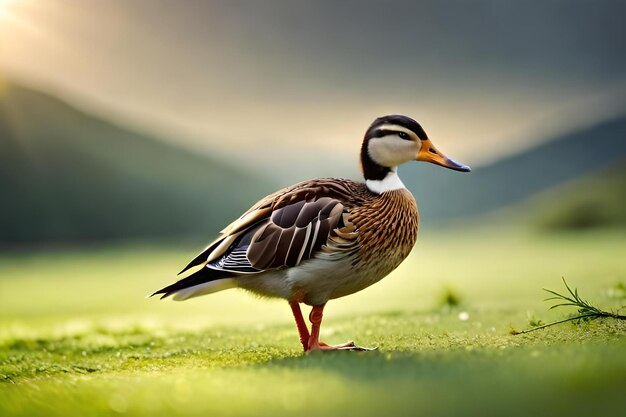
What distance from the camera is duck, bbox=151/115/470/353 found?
4.88 meters

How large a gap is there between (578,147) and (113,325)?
2906 inches

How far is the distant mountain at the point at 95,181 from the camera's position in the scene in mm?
39375

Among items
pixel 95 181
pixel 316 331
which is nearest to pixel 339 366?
pixel 316 331

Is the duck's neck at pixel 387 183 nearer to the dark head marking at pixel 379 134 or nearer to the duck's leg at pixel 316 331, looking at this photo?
the dark head marking at pixel 379 134

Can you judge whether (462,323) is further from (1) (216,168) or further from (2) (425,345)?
(1) (216,168)

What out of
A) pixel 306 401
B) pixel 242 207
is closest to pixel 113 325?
pixel 306 401

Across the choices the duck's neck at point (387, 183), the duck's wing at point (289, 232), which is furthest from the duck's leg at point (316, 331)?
the duck's neck at point (387, 183)

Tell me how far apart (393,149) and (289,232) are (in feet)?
3.89

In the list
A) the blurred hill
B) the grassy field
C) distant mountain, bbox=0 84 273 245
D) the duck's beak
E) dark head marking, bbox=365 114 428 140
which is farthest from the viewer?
distant mountain, bbox=0 84 273 245

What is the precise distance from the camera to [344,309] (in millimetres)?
9625

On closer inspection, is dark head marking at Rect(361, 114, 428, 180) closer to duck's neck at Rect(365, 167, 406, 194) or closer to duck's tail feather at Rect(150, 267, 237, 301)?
duck's neck at Rect(365, 167, 406, 194)

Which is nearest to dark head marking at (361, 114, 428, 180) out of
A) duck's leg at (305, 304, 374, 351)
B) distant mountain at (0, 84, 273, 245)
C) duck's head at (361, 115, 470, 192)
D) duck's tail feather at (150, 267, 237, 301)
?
duck's head at (361, 115, 470, 192)

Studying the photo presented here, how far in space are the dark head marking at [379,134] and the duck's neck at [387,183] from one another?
0.09 feet

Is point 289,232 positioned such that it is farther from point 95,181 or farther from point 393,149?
point 95,181
